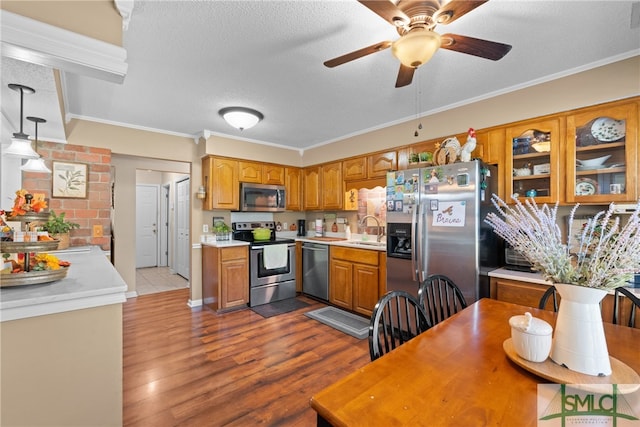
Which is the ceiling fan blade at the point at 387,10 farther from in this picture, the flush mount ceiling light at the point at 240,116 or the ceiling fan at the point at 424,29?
the flush mount ceiling light at the point at 240,116

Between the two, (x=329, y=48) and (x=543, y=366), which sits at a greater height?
(x=329, y=48)

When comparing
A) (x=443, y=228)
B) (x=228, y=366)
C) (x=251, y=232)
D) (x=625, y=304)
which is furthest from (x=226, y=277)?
(x=625, y=304)

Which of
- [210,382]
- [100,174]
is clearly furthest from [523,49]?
[100,174]

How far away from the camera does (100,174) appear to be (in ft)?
11.1

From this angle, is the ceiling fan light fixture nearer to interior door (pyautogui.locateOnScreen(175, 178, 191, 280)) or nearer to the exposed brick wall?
the exposed brick wall

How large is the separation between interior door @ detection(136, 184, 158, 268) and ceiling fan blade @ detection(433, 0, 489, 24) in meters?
7.15

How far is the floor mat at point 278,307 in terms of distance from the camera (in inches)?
146

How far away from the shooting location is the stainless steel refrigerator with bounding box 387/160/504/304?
241 cm

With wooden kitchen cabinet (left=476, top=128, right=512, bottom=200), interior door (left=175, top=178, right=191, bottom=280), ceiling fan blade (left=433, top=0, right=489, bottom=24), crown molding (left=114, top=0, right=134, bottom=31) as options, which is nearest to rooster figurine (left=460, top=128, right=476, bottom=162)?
wooden kitchen cabinet (left=476, top=128, right=512, bottom=200)

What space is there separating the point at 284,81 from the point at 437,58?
1.24 m

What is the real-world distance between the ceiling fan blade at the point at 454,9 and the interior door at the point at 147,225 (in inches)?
282

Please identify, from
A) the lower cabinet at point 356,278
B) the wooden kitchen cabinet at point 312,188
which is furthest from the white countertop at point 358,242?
the wooden kitchen cabinet at point 312,188

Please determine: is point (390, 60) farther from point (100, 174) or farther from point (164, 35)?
point (100, 174)

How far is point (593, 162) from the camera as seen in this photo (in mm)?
2227
